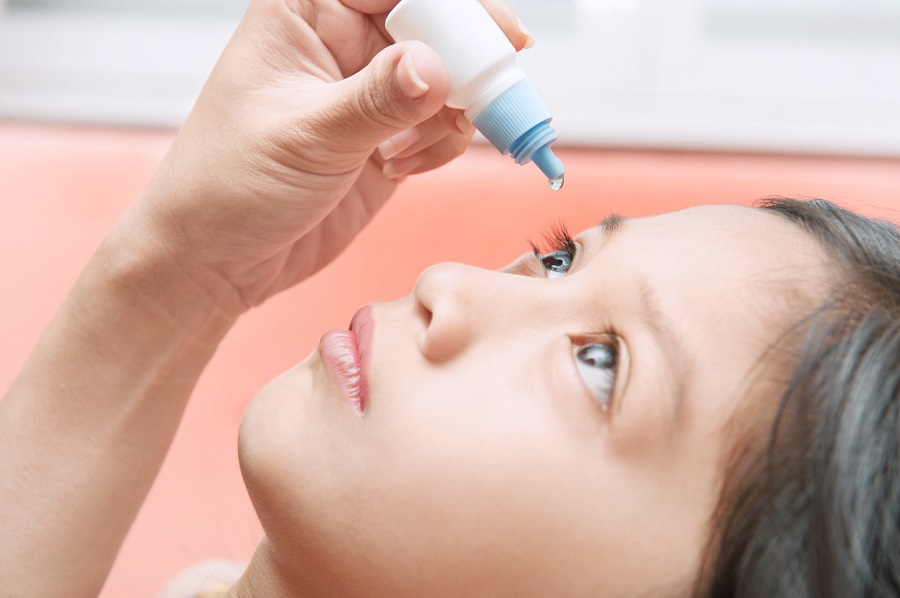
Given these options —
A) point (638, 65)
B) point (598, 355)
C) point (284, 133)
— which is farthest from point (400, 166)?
point (638, 65)

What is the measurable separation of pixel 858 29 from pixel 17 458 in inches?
49.3

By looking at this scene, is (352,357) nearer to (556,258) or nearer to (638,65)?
(556,258)

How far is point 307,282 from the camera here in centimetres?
104

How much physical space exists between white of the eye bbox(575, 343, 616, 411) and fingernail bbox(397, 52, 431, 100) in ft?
0.60

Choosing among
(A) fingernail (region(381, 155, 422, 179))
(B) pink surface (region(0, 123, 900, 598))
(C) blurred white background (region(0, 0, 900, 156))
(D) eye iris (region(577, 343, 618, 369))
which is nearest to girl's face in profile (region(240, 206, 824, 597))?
(D) eye iris (region(577, 343, 618, 369))

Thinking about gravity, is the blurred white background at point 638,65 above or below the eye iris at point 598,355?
above

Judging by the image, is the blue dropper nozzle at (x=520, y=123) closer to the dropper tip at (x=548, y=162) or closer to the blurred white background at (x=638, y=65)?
the dropper tip at (x=548, y=162)

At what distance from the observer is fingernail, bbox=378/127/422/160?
69 cm

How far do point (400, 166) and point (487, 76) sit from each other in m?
0.21

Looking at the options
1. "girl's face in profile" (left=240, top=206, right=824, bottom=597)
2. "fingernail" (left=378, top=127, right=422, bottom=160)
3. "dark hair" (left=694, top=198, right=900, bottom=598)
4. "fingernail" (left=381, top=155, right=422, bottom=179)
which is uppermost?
"fingernail" (left=378, top=127, right=422, bottom=160)

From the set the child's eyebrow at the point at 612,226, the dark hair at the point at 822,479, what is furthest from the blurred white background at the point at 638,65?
the dark hair at the point at 822,479

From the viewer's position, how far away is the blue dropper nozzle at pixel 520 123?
53 cm

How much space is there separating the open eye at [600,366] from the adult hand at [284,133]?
18 centimetres

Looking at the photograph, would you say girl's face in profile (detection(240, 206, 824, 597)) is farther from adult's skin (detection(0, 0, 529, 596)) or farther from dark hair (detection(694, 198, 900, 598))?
adult's skin (detection(0, 0, 529, 596))
